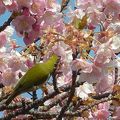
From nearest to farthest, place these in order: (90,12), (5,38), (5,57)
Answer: (90,12) < (5,57) < (5,38)

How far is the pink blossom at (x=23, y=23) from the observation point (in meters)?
3.24

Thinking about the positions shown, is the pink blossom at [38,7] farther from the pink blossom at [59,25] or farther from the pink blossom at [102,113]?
the pink blossom at [102,113]

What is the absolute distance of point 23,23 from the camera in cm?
328

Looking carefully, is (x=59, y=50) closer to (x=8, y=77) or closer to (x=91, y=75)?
(x=91, y=75)

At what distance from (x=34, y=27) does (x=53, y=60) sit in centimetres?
80

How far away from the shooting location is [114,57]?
122 inches

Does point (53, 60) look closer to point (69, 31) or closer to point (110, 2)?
point (69, 31)

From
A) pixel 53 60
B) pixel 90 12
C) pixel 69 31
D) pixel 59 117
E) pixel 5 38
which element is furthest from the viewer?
pixel 5 38

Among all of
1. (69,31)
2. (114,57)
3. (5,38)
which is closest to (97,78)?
(114,57)

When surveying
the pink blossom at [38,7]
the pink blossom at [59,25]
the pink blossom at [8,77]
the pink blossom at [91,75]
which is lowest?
the pink blossom at [8,77]

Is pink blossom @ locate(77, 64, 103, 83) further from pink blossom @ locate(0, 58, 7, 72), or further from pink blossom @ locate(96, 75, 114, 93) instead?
pink blossom @ locate(0, 58, 7, 72)

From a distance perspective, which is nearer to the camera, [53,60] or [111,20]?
[53,60]

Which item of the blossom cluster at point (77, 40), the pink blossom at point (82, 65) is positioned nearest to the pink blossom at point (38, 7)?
the blossom cluster at point (77, 40)

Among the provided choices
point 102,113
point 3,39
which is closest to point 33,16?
point 3,39
